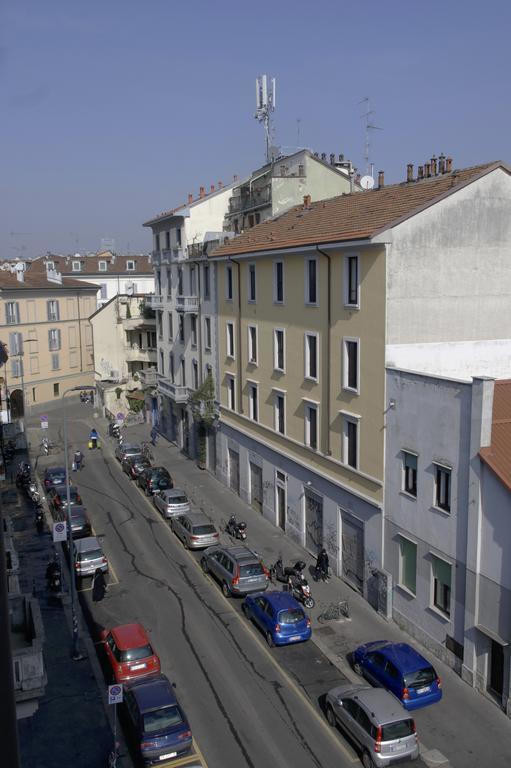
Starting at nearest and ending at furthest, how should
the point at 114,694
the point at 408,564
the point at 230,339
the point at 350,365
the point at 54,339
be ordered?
the point at 114,694 → the point at 408,564 → the point at 350,365 → the point at 230,339 → the point at 54,339

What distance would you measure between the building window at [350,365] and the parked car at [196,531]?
10.9 metres

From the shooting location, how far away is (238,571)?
97.4 ft

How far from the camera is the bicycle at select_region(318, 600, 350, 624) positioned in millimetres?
28078

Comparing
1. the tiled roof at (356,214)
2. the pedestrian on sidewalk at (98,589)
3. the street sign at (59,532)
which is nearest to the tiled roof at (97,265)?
the tiled roof at (356,214)

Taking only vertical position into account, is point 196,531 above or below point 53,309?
below

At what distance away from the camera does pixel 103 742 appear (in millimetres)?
20172

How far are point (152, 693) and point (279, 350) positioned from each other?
20.6 meters

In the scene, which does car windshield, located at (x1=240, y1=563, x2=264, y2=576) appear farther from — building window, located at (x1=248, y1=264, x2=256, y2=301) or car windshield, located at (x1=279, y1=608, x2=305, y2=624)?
building window, located at (x1=248, y1=264, x2=256, y2=301)

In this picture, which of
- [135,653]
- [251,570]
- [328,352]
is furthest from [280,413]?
[135,653]

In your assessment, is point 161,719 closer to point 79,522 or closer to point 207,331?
point 79,522

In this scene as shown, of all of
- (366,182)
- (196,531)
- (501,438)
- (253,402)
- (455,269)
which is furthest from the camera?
(253,402)

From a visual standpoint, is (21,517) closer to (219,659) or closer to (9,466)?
(9,466)

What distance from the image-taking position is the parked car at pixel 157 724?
18.9 m

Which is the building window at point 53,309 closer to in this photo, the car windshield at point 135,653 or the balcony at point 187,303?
the balcony at point 187,303
